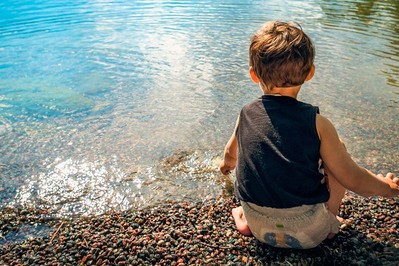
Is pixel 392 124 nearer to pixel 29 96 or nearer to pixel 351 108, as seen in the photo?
pixel 351 108

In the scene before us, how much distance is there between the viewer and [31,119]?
7.14 metres

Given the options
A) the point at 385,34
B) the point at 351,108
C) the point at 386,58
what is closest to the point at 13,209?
the point at 351,108

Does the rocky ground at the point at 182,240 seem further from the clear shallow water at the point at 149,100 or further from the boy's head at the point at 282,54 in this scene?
the boy's head at the point at 282,54

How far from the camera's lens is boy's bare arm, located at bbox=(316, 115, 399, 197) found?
9.66 feet

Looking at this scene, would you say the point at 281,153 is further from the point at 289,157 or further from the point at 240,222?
the point at 240,222

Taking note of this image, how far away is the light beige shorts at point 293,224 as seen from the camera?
3225 mm

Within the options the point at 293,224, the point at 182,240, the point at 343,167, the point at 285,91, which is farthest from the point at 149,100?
the point at 343,167

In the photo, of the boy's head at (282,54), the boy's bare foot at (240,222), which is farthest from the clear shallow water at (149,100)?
the boy's head at (282,54)

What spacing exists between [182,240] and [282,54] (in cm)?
208

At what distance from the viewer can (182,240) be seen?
3.69m

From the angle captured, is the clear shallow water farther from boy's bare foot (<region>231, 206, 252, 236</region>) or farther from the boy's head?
the boy's head

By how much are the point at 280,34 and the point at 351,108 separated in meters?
4.80

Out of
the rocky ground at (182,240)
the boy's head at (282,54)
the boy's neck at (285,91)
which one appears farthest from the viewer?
the rocky ground at (182,240)

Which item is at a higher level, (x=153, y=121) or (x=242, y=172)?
(x=242, y=172)
